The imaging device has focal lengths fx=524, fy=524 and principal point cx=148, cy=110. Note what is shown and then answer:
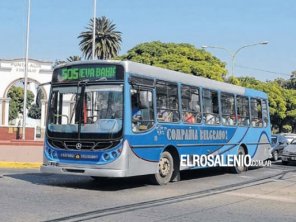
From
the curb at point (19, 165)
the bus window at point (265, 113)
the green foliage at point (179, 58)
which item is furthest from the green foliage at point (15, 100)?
the bus window at point (265, 113)

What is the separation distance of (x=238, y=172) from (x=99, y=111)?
310 inches

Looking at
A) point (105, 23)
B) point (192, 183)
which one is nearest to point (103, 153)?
point (192, 183)

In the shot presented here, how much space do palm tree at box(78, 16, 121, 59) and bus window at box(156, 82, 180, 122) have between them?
47.3m

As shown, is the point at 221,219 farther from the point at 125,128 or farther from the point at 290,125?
the point at 290,125

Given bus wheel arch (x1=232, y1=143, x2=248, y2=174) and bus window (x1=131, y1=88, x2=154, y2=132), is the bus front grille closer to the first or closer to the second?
bus window (x1=131, y1=88, x2=154, y2=132)

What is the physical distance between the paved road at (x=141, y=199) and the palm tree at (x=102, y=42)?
4647 centimetres

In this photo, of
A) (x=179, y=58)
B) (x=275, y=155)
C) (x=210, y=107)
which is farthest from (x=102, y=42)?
(x=210, y=107)

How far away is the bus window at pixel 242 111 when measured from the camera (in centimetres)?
1811

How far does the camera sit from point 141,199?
36.2 ft

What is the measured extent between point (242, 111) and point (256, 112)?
1.40 metres

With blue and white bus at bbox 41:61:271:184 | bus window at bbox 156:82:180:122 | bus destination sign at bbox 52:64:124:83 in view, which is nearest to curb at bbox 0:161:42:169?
blue and white bus at bbox 41:61:271:184

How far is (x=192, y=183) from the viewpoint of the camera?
1473 centimetres

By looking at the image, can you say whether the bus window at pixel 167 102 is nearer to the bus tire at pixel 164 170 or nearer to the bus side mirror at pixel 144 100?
the bus side mirror at pixel 144 100

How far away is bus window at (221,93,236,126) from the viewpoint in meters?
17.0
